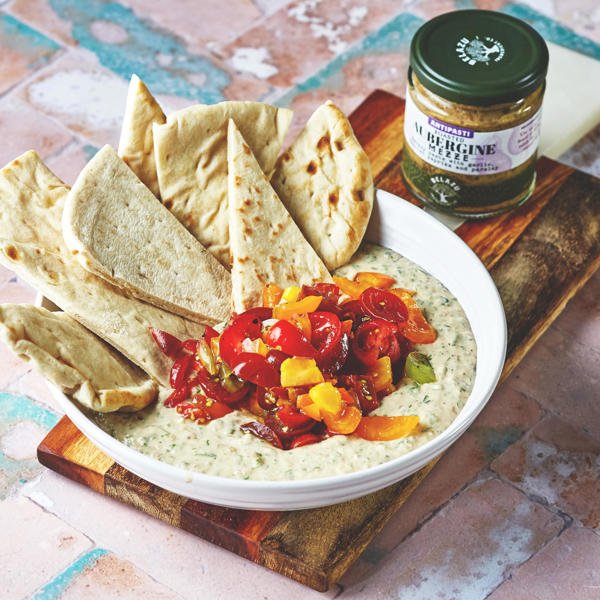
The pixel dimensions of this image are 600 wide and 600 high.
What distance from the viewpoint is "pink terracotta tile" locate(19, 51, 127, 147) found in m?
4.19

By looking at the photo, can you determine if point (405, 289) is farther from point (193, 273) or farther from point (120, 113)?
point (120, 113)

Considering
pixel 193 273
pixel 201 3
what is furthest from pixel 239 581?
pixel 201 3

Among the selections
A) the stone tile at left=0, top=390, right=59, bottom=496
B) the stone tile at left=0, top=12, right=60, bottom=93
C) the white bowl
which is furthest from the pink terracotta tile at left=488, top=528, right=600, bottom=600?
the stone tile at left=0, top=12, right=60, bottom=93

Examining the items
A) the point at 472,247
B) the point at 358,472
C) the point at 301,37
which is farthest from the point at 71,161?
the point at 358,472

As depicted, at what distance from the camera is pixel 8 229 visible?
272 centimetres

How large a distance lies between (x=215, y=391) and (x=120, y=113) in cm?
196

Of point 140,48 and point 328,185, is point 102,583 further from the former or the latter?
point 140,48

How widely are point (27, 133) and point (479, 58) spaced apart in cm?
196

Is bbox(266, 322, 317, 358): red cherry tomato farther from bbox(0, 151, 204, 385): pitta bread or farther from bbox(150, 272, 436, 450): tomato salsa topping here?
bbox(0, 151, 204, 385): pitta bread

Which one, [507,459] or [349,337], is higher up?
[349,337]

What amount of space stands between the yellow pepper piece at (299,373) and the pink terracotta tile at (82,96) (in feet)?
6.02

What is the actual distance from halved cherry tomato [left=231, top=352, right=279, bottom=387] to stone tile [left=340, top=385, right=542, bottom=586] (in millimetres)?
559

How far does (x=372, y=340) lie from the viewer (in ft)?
9.01

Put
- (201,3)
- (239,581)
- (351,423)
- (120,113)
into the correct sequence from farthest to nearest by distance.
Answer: (201,3) → (120,113) → (239,581) → (351,423)
